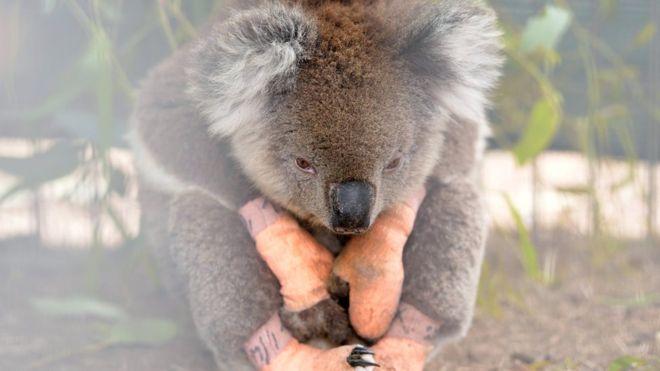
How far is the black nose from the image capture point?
1.94 m

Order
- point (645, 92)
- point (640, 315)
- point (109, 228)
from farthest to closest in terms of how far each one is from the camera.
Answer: point (645, 92), point (109, 228), point (640, 315)

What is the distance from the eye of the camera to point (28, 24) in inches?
109

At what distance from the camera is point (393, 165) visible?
83.3 inches

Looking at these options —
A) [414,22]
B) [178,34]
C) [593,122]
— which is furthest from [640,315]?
[178,34]

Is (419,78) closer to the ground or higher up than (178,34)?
higher up

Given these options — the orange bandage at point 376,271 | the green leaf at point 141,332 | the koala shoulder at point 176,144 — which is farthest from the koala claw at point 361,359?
the green leaf at point 141,332

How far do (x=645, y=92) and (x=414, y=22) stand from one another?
2.20 m

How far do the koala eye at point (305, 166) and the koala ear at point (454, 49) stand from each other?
0.37 m

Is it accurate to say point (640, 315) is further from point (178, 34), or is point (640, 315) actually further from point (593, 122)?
point (178, 34)

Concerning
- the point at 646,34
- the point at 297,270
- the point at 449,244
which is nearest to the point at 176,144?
the point at 297,270

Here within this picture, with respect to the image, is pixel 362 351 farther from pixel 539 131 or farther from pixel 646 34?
pixel 646 34

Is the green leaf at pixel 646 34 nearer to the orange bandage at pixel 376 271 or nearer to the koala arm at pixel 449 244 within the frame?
the koala arm at pixel 449 244

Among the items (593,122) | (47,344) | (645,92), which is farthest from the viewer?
(645,92)

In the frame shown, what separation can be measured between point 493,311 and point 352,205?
4.42 ft
